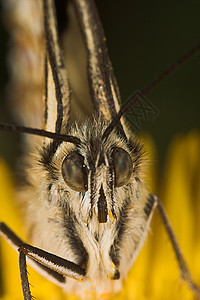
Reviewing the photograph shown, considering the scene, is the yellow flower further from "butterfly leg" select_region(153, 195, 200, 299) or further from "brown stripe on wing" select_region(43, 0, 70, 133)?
"brown stripe on wing" select_region(43, 0, 70, 133)

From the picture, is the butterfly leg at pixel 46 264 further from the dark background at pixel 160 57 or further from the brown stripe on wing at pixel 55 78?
the dark background at pixel 160 57

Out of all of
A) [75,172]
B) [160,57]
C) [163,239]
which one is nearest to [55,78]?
[75,172]

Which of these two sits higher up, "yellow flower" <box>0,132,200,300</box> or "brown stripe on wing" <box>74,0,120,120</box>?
"brown stripe on wing" <box>74,0,120,120</box>

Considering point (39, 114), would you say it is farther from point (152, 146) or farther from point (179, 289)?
point (179, 289)

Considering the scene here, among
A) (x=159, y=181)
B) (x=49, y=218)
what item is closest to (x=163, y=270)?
(x=159, y=181)

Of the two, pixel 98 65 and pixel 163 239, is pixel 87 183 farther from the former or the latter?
pixel 163 239

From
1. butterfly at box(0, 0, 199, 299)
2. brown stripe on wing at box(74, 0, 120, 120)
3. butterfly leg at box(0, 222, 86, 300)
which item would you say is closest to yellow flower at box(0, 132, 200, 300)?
butterfly at box(0, 0, 199, 299)
